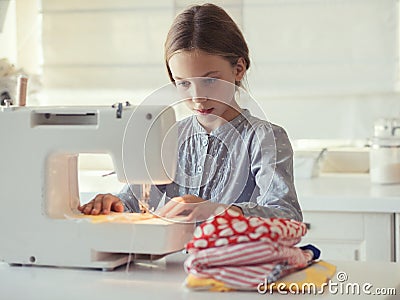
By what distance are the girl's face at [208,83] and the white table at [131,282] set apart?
0.30 metres

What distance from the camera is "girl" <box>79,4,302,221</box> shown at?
5.24 ft

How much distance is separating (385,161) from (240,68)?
42.1 inches

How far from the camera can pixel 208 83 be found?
1.58 m

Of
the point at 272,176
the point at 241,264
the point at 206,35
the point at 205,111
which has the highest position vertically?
the point at 206,35

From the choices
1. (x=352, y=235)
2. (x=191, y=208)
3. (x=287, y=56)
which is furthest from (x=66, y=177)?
(x=287, y=56)

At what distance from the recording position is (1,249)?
1549mm

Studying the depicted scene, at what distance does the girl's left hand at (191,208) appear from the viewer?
4.76ft

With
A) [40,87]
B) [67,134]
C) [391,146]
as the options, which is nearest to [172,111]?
[67,134]

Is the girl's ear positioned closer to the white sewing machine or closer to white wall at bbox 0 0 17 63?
the white sewing machine

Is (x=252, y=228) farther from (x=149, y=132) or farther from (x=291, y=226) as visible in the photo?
(x=149, y=132)

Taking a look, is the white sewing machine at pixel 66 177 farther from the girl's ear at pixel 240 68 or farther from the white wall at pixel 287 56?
the white wall at pixel 287 56

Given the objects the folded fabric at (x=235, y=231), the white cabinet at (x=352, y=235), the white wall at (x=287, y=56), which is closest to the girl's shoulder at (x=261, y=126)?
the folded fabric at (x=235, y=231)

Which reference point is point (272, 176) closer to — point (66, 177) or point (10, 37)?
point (66, 177)

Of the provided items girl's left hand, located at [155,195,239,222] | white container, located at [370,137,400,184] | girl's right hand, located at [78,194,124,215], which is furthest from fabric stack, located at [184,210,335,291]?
white container, located at [370,137,400,184]
